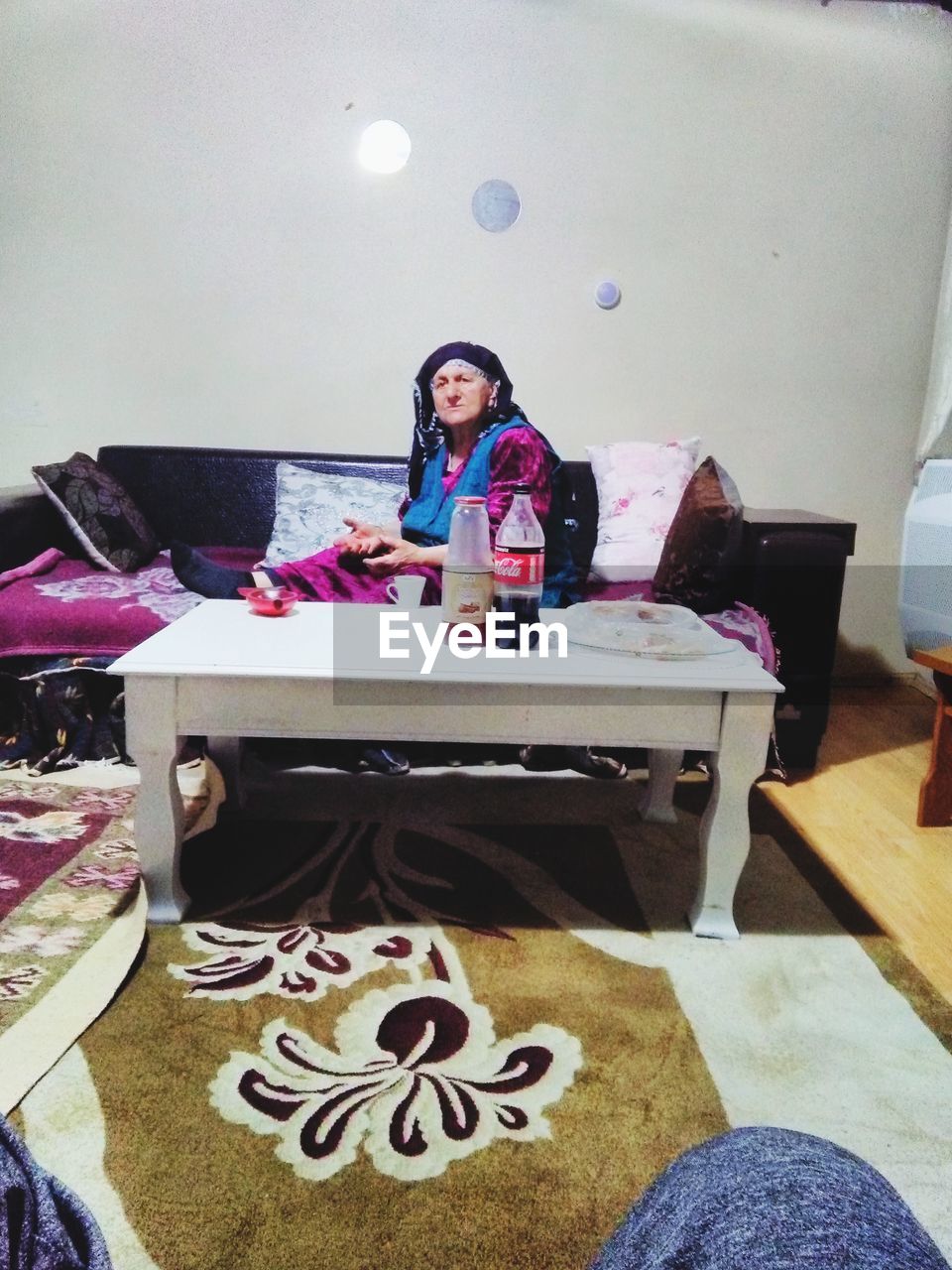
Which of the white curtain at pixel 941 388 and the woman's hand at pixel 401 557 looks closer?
the woman's hand at pixel 401 557

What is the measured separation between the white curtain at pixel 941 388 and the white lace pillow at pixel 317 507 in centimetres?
182

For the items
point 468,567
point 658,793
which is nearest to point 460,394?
point 468,567

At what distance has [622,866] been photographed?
72.8 inches

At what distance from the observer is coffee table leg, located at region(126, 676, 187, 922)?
1466 millimetres

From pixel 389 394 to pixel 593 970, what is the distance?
2129 millimetres

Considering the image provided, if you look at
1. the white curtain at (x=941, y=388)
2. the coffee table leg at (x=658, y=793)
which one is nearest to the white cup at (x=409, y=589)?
the coffee table leg at (x=658, y=793)

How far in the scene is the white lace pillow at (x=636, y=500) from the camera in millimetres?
2625

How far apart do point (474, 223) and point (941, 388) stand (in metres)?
1.64

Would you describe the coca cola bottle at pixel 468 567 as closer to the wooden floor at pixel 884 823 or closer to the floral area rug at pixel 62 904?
the floral area rug at pixel 62 904

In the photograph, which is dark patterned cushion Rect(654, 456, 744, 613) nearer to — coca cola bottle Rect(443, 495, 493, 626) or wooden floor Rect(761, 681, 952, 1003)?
wooden floor Rect(761, 681, 952, 1003)

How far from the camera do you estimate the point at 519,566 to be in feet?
5.22

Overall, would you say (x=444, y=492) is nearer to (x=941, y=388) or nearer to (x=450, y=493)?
(x=450, y=493)

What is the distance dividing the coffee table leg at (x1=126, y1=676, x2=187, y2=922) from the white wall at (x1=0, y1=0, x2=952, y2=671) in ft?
5.79

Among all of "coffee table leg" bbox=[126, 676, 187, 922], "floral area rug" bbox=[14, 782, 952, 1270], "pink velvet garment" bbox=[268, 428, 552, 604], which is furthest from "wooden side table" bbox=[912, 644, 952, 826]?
"coffee table leg" bbox=[126, 676, 187, 922]
